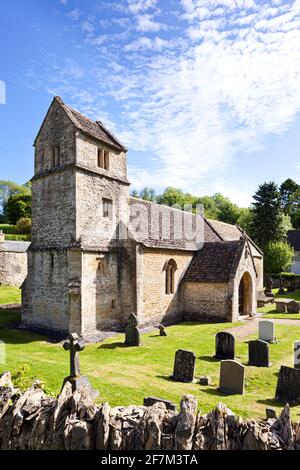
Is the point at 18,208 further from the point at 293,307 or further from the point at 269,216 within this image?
the point at 293,307

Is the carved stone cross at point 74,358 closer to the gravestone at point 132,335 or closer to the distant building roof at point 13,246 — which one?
the gravestone at point 132,335

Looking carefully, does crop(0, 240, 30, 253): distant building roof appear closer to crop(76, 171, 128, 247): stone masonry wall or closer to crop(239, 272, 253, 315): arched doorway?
crop(76, 171, 128, 247): stone masonry wall

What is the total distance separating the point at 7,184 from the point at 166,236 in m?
88.7

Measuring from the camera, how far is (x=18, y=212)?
235ft

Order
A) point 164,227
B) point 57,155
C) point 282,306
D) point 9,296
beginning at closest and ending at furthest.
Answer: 1. point 57,155
2. point 164,227
3. point 282,306
4. point 9,296

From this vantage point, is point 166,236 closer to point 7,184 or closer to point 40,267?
point 40,267

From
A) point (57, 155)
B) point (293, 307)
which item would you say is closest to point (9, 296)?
point (57, 155)

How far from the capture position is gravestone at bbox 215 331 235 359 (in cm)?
1370

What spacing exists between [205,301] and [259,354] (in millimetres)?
10025

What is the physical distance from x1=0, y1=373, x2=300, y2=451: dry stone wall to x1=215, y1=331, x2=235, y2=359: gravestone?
30.5ft

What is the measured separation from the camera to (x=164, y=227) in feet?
77.7

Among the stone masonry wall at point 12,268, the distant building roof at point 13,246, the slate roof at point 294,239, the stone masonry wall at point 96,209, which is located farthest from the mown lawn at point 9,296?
the slate roof at point 294,239

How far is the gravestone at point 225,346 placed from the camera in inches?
539

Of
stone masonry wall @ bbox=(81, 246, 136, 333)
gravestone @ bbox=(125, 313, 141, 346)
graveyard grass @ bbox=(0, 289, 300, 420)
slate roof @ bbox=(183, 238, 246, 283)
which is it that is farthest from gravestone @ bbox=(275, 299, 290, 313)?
gravestone @ bbox=(125, 313, 141, 346)
